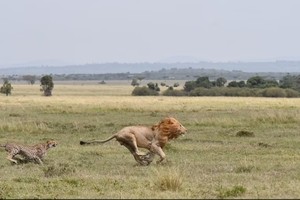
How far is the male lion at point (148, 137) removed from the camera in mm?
Result: 15680

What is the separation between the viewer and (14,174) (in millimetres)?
14367

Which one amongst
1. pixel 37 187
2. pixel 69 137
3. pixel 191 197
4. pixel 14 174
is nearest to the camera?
pixel 191 197

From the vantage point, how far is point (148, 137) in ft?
51.9

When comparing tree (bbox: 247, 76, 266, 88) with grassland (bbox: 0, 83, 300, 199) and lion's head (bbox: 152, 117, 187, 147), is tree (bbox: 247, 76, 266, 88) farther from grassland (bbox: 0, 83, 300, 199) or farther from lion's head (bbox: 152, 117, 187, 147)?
lion's head (bbox: 152, 117, 187, 147)

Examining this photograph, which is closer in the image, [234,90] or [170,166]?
[170,166]

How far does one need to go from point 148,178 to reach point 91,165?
3315 millimetres

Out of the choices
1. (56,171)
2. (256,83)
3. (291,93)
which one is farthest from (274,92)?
(56,171)

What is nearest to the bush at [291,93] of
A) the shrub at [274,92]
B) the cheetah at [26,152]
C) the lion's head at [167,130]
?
the shrub at [274,92]

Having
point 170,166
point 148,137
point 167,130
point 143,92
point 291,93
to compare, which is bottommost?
point 143,92

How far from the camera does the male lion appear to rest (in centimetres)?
1568

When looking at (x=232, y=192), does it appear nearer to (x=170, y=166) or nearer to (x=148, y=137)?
(x=170, y=166)

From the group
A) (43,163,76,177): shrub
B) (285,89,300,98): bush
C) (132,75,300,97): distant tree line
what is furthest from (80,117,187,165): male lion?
(285,89,300,98): bush

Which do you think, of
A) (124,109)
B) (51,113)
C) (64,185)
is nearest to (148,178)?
(64,185)

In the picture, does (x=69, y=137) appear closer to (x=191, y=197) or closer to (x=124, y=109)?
(x=191, y=197)
